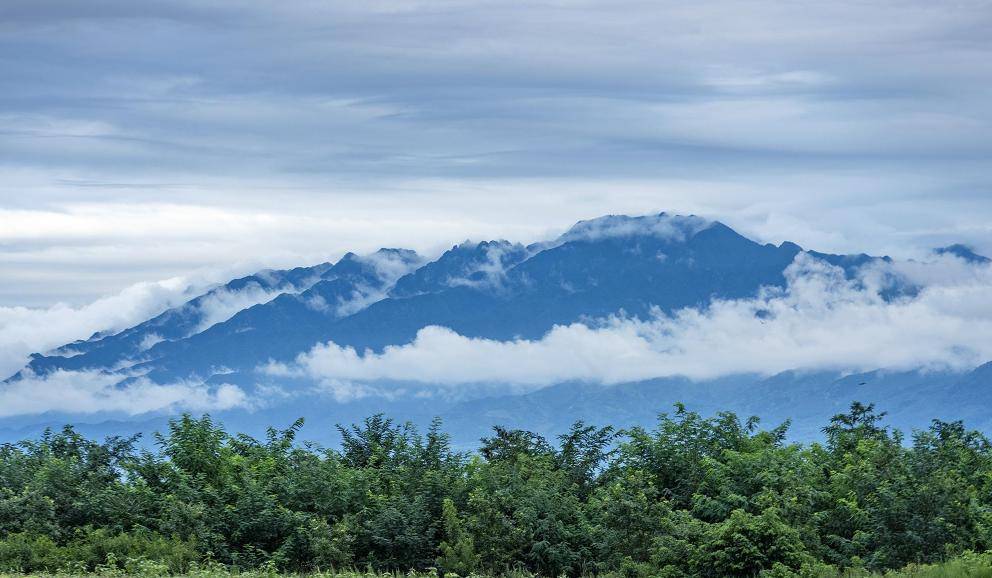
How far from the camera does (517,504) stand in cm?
4203

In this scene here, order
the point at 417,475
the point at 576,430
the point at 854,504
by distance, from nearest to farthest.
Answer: the point at 854,504, the point at 417,475, the point at 576,430

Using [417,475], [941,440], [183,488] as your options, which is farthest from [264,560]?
[941,440]

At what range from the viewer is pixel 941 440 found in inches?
1921

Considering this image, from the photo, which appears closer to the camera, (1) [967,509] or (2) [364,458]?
(1) [967,509]

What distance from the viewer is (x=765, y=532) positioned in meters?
36.1

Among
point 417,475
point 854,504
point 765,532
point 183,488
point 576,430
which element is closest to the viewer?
point 765,532

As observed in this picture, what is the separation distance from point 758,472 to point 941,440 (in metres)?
11.5

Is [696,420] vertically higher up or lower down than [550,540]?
higher up

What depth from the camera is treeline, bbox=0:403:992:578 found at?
37.9 metres

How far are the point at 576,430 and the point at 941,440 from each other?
14.3 metres

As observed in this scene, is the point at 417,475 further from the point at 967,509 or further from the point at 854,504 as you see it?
the point at 967,509

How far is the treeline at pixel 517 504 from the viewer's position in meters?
37.9

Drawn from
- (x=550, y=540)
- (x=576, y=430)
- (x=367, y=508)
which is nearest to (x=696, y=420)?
(x=576, y=430)

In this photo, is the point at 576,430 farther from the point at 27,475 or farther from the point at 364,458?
the point at 27,475
